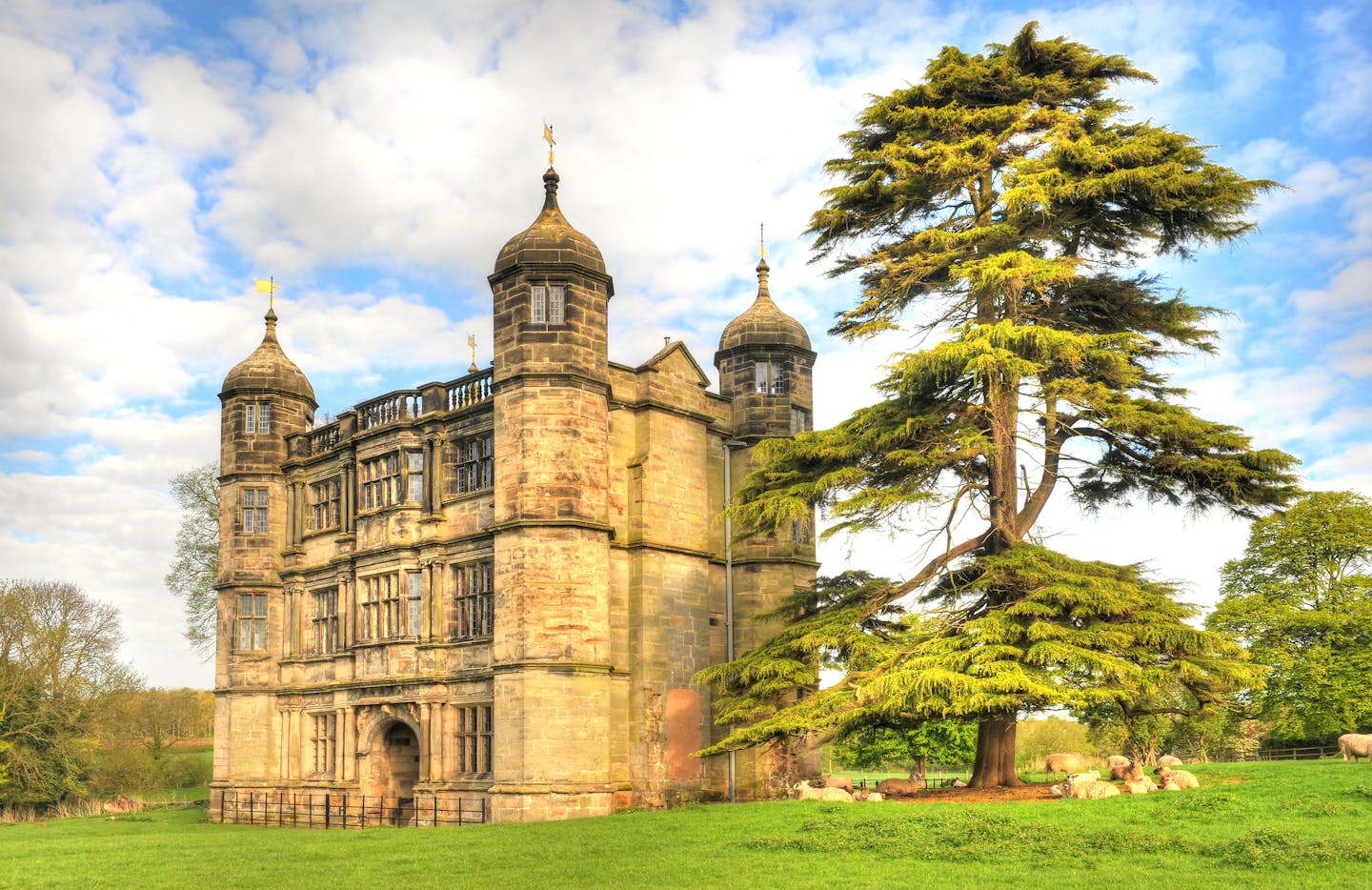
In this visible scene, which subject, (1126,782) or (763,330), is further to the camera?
(763,330)

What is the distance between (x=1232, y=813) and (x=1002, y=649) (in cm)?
411

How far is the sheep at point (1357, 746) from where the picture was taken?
25172mm

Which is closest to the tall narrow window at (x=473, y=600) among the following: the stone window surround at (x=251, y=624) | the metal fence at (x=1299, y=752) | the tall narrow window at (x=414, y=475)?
the tall narrow window at (x=414, y=475)

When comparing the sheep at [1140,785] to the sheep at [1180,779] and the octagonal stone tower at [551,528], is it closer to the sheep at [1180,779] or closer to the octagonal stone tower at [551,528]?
the sheep at [1180,779]

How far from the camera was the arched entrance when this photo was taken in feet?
97.5

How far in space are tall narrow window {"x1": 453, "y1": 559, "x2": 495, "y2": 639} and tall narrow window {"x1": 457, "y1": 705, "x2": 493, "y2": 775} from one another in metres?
1.76

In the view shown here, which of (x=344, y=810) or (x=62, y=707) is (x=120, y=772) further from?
(x=344, y=810)

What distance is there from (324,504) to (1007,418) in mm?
20195

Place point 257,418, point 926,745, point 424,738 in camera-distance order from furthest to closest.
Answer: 1. point 926,745
2. point 257,418
3. point 424,738

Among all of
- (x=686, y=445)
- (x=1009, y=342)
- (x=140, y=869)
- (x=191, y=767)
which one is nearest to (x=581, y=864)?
(x=140, y=869)

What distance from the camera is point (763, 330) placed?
105ft

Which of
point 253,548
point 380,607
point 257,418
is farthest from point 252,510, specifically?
point 380,607

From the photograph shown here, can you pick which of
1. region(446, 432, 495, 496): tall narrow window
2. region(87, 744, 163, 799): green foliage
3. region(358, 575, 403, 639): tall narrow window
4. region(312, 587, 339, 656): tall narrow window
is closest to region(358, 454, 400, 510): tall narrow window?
region(446, 432, 495, 496): tall narrow window

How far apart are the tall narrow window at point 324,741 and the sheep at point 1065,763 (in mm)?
18832
